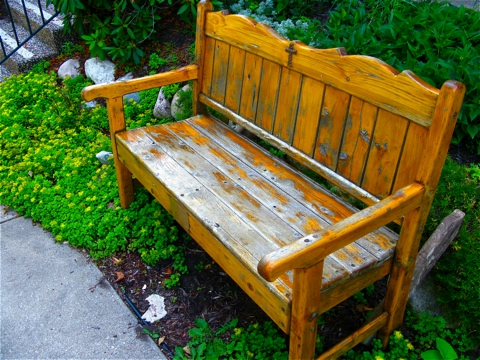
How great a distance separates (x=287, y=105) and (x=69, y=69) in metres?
3.25

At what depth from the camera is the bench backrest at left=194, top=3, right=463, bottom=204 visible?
182 cm

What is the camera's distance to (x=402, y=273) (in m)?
2.02

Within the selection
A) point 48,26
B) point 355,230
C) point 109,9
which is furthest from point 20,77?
point 355,230

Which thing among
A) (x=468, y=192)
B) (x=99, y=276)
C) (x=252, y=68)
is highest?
(x=252, y=68)

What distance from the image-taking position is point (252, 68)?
2621 millimetres

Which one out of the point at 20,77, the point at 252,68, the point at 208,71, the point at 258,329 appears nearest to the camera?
the point at 258,329

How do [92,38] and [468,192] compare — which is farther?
[92,38]

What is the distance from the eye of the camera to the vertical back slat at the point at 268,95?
2477mm

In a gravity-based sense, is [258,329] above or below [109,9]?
below

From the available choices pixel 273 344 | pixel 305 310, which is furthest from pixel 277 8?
pixel 305 310

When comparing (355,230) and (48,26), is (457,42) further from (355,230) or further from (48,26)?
(48,26)

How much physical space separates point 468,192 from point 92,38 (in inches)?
141

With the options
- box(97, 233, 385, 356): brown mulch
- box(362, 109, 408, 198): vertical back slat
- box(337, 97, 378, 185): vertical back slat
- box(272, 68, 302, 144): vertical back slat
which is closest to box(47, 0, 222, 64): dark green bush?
box(272, 68, 302, 144): vertical back slat

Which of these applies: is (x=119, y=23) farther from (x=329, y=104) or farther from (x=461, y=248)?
(x=461, y=248)
